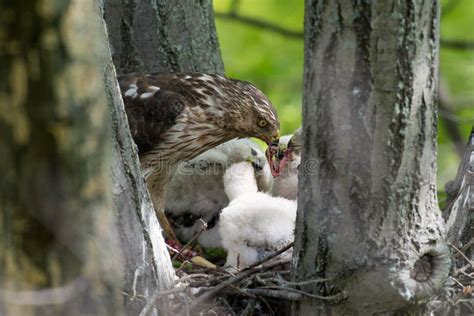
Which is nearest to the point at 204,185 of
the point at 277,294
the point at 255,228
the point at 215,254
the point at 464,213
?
the point at 215,254

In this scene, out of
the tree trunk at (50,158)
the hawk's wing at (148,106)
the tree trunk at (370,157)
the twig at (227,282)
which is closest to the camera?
the tree trunk at (50,158)

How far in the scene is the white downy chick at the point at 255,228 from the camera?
480cm

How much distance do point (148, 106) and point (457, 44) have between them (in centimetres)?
371

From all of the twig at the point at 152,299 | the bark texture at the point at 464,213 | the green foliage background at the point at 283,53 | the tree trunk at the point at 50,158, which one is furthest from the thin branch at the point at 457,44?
the tree trunk at the point at 50,158

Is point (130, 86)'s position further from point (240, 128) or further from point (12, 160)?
point (12, 160)

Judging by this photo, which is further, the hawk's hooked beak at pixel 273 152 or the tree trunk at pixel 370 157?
the hawk's hooked beak at pixel 273 152

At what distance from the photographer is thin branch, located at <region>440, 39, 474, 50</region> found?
332 inches

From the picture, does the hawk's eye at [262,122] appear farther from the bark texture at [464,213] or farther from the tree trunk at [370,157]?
the tree trunk at [370,157]

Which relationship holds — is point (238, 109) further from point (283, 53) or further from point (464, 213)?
point (283, 53)

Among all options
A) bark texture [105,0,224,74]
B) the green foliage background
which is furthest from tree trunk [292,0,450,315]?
the green foliage background

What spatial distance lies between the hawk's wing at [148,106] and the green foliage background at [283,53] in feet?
8.90

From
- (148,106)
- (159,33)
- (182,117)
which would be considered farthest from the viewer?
(159,33)

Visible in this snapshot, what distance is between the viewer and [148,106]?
226 inches

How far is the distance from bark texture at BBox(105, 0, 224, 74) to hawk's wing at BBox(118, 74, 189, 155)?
33cm
